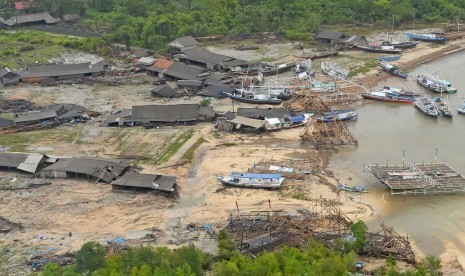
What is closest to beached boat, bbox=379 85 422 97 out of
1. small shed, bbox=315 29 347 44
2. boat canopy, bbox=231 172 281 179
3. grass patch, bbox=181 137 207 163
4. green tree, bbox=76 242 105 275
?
small shed, bbox=315 29 347 44

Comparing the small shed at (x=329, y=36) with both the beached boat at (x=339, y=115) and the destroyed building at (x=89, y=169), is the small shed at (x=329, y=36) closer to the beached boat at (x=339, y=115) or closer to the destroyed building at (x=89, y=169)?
the beached boat at (x=339, y=115)

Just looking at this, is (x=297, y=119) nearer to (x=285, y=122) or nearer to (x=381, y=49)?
(x=285, y=122)

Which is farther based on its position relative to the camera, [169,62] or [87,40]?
[87,40]

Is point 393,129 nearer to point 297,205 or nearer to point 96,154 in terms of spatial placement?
point 297,205

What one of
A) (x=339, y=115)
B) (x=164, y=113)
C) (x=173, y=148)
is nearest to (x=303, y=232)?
(x=173, y=148)

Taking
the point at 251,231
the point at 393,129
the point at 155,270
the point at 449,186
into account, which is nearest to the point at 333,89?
the point at 393,129
